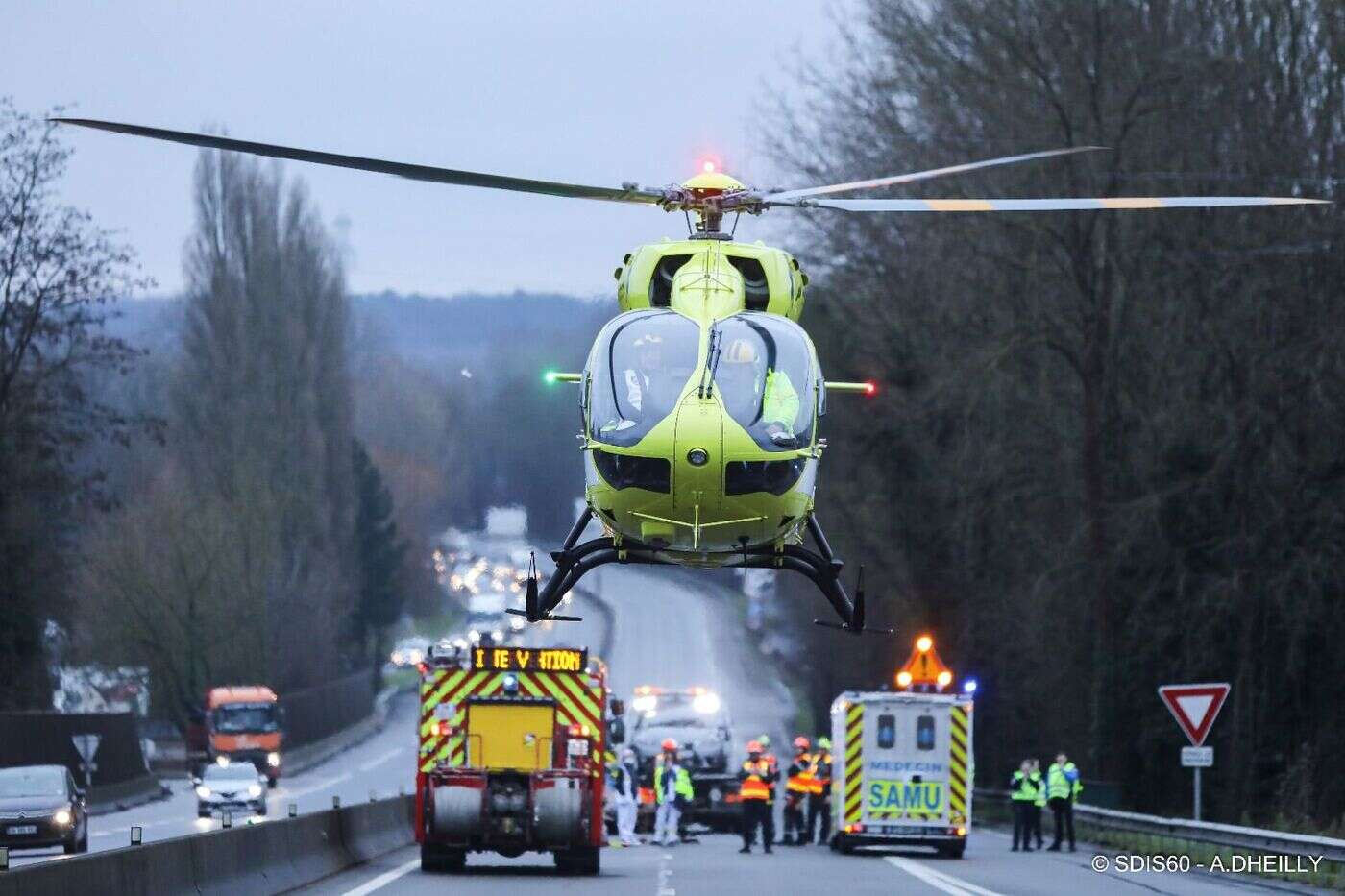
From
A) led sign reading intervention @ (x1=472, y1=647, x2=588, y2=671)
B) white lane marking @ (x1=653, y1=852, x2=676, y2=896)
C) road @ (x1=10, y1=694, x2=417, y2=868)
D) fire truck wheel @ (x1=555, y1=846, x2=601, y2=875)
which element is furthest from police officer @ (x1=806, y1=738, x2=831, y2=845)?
fire truck wheel @ (x1=555, y1=846, x2=601, y2=875)

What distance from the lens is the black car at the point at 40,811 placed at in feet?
103

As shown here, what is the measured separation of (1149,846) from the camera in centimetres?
3316

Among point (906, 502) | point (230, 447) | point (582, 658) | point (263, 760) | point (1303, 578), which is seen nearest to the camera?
point (582, 658)

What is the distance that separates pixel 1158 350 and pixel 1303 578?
742 cm

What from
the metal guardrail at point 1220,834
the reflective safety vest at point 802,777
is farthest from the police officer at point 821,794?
the metal guardrail at point 1220,834

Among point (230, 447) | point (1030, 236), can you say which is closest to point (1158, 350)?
point (1030, 236)

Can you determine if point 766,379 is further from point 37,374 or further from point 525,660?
point 37,374

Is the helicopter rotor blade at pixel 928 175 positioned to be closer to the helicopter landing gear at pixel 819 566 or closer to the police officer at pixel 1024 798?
the helicopter landing gear at pixel 819 566

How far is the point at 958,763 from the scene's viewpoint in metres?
34.1

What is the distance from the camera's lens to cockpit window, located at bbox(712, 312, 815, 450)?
16.2 metres

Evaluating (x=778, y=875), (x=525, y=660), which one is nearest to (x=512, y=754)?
(x=525, y=660)

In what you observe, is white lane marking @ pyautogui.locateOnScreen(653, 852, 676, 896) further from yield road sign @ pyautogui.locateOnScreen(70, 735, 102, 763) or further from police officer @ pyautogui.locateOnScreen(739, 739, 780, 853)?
yield road sign @ pyautogui.locateOnScreen(70, 735, 102, 763)

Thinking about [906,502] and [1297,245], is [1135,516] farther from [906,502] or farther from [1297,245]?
[906,502]

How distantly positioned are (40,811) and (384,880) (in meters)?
8.97
